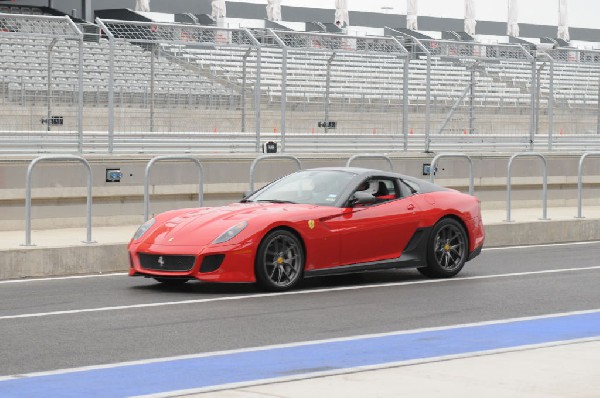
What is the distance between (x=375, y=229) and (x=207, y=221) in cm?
181

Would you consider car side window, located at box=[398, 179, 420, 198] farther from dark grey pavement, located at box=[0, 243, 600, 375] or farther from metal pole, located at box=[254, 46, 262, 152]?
metal pole, located at box=[254, 46, 262, 152]

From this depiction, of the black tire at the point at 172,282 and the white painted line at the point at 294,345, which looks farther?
the black tire at the point at 172,282

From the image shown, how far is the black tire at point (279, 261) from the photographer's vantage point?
1282 cm

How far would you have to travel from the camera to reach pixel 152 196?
753 inches

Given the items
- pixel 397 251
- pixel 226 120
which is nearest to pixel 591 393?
pixel 397 251

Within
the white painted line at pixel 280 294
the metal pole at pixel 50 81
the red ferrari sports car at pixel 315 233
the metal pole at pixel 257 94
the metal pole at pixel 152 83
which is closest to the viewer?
the white painted line at pixel 280 294

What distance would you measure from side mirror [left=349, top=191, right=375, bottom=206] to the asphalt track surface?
0.84 m

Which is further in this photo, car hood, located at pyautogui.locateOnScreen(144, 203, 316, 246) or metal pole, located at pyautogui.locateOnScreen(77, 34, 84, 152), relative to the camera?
metal pole, located at pyautogui.locateOnScreen(77, 34, 84, 152)

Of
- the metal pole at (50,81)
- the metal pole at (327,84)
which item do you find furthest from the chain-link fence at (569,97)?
the metal pole at (50,81)

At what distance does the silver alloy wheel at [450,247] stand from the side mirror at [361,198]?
100 cm

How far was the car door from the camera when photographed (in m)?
13.5

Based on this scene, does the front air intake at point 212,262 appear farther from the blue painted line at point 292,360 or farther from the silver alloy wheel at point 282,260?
the blue painted line at point 292,360

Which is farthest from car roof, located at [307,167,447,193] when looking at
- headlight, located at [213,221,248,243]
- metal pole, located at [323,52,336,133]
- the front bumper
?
metal pole, located at [323,52,336,133]

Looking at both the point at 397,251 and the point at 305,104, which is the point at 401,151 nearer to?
the point at 305,104
